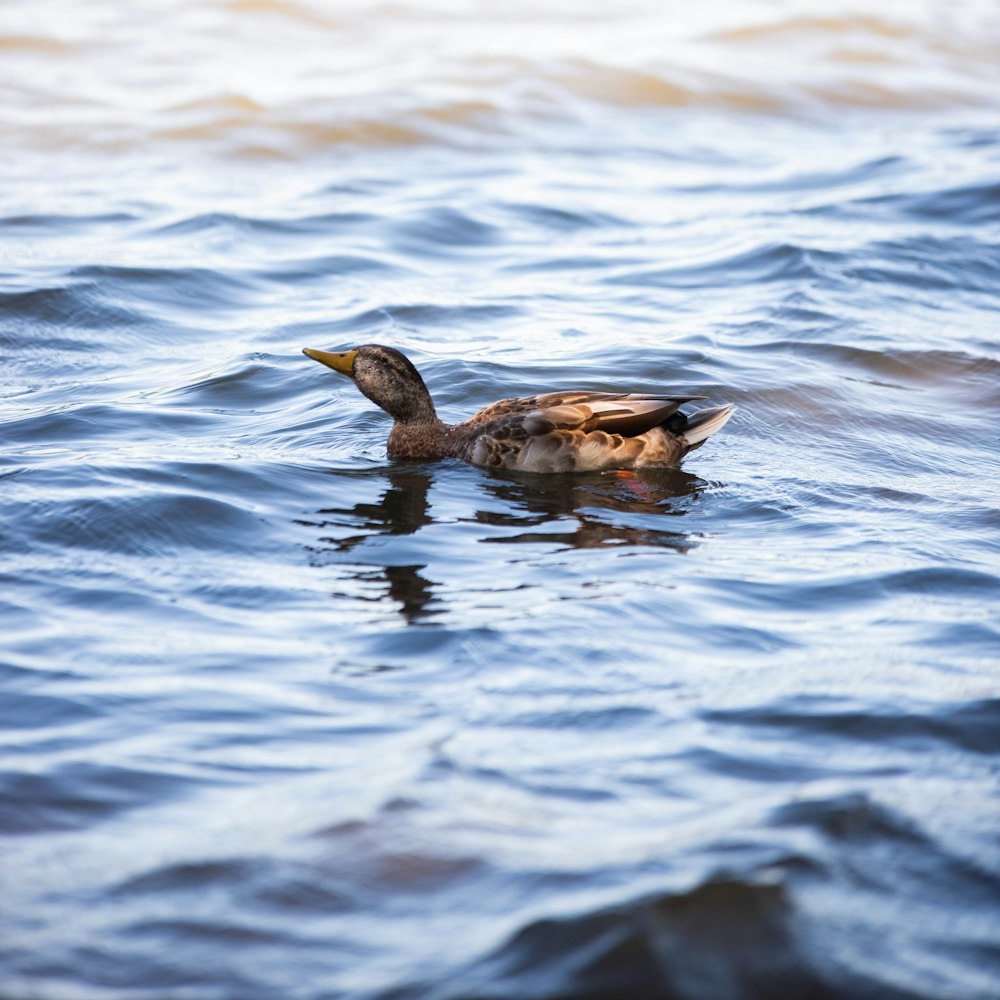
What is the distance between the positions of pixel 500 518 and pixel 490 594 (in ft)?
3.88

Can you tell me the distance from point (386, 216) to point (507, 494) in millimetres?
6999

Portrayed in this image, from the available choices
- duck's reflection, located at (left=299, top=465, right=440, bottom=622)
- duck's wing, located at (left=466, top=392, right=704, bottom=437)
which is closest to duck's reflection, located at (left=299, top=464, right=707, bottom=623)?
duck's reflection, located at (left=299, top=465, right=440, bottom=622)

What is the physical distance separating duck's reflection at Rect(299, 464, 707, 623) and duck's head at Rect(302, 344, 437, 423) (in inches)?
14.0

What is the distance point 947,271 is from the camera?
41.1ft

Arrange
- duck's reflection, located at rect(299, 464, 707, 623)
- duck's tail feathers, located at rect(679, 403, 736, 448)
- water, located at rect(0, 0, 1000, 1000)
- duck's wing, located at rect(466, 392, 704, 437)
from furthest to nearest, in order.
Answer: duck's tail feathers, located at rect(679, 403, 736, 448) < duck's wing, located at rect(466, 392, 704, 437) < duck's reflection, located at rect(299, 464, 707, 623) < water, located at rect(0, 0, 1000, 1000)

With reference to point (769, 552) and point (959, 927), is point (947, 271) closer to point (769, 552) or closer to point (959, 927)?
point (769, 552)

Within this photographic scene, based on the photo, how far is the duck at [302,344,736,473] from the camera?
A: 792 cm

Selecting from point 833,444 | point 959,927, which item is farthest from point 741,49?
point 959,927

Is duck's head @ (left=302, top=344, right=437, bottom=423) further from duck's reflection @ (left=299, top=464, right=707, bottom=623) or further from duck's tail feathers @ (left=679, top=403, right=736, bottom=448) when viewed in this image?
duck's tail feathers @ (left=679, top=403, right=736, bottom=448)

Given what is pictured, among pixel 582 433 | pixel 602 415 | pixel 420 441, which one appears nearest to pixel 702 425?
pixel 602 415

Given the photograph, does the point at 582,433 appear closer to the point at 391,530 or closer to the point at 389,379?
the point at 389,379

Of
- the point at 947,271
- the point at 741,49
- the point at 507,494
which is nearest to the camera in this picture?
the point at 507,494

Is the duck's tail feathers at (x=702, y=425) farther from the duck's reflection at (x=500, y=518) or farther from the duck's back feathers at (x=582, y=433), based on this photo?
the duck's reflection at (x=500, y=518)

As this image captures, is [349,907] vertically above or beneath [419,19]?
beneath
